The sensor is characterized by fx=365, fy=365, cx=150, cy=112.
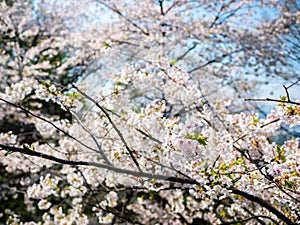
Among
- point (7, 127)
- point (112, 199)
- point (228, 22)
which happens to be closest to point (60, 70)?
point (7, 127)

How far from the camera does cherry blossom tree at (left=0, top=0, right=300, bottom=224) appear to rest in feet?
6.02

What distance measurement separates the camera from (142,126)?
2850mm

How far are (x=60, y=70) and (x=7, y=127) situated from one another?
1.99m

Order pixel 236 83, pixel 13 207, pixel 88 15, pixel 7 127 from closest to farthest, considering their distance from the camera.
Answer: pixel 13 207
pixel 7 127
pixel 236 83
pixel 88 15

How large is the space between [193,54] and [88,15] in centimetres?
386

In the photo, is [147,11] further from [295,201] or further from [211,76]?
[295,201]

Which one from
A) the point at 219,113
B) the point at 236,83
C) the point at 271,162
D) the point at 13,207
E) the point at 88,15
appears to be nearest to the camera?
the point at 271,162

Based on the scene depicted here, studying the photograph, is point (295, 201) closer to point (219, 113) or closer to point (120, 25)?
point (219, 113)

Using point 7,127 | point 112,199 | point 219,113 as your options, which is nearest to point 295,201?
point 219,113

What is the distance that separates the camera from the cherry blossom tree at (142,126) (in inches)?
72.2

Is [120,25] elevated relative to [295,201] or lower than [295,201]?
elevated

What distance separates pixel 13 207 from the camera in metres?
6.89

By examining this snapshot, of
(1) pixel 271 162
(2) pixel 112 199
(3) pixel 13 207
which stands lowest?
(1) pixel 271 162

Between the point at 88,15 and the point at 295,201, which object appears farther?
the point at 88,15
